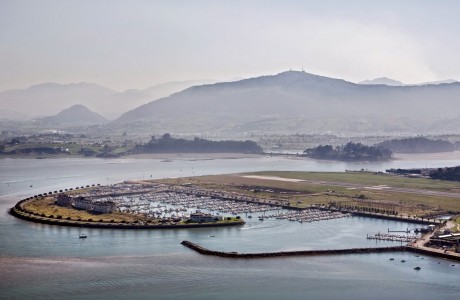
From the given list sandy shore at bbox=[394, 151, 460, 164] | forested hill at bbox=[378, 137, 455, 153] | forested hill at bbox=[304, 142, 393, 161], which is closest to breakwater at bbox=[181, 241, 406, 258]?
forested hill at bbox=[304, 142, 393, 161]

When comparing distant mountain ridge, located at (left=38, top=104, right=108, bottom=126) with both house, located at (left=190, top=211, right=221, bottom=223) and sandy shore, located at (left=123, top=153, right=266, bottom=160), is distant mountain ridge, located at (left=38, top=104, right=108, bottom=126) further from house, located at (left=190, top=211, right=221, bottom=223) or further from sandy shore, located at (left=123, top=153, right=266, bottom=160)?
house, located at (left=190, top=211, right=221, bottom=223)

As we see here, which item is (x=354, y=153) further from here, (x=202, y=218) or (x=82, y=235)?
(x=82, y=235)

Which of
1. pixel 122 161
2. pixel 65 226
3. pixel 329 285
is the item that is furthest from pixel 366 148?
pixel 329 285

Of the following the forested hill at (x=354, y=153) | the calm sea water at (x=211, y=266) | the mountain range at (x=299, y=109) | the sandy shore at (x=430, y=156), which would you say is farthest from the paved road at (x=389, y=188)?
the mountain range at (x=299, y=109)

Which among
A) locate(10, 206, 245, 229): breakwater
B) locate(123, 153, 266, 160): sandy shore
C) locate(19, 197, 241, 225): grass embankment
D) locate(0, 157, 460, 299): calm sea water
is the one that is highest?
locate(123, 153, 266, 160): sandy shore

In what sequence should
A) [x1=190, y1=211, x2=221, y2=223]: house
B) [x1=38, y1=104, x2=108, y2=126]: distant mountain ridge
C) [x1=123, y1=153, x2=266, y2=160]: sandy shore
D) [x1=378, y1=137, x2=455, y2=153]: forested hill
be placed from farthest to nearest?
[x1=38, y1=104, x2=108, y2=126]: distant mountain ridge
[x1=378, y1=137, x2=455, y2=153]: forested hill
[x1=123, y1=153, x2=266, y2=160]: sandy shore
[x1=190, y1=211, x2=221, y2=223]: house

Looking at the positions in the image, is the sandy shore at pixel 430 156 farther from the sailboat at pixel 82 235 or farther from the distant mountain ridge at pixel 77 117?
the distant mountain ridge at pixel 77 117

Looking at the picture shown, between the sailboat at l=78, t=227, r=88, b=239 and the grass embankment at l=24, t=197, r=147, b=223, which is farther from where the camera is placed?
Result: the grass embankment at l=24, t=197, r=147, b=223
